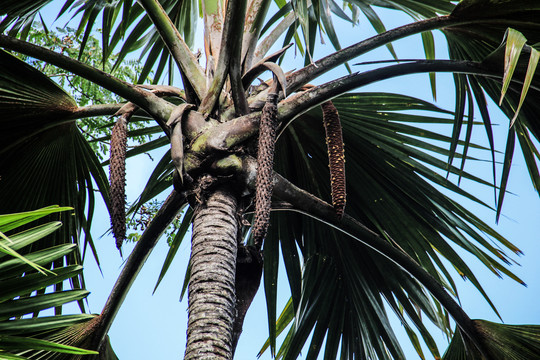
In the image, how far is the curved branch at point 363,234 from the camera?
2.63 m

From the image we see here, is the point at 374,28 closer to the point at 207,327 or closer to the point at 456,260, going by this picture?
the point at 456,260

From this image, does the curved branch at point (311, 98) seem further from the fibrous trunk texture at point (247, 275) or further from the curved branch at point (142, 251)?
the fibrous trunk texture at point (247, 275)

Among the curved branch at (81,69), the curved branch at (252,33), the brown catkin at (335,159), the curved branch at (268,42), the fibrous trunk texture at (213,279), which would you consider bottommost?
the fibrous trunk texture at (213,279)

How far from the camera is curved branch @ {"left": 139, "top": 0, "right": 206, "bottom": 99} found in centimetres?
269

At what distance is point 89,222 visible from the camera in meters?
3.58

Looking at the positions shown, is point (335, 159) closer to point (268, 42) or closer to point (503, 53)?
point (503, 53)

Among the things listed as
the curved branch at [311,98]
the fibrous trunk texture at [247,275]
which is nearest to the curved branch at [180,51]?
the curved branch at [311,98]

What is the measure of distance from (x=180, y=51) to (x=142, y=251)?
1.04 m

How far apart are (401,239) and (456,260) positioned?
0.37m

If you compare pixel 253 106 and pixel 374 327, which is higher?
pixel 253 106

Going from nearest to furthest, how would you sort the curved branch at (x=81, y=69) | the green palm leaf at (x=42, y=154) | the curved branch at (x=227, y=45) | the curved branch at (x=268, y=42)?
1. the curved branch at (x=227, y=45)
2. the curved branch at (x=81, y=69)
3. the green palm leaf at (x=42, y=154)
4. the curved branch at (x=268, y=42)

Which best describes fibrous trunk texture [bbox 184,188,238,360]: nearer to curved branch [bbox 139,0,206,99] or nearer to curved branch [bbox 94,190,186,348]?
curved branch [bbox 94,190,186,348]

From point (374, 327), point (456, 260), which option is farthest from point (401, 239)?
point (374, 327)

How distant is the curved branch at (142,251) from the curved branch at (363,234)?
42 cm
